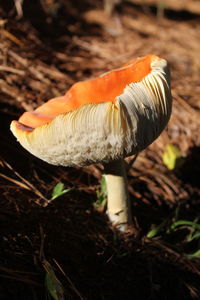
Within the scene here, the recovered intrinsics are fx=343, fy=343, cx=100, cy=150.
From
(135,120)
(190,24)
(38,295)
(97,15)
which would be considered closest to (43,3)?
(97,15)

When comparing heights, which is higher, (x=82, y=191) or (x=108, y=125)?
(x=108, y=125)

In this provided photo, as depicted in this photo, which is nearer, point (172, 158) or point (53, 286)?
point (53, 286)

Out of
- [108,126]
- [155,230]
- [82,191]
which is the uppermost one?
[108,126]

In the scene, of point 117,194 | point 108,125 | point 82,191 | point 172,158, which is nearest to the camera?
point 108,125

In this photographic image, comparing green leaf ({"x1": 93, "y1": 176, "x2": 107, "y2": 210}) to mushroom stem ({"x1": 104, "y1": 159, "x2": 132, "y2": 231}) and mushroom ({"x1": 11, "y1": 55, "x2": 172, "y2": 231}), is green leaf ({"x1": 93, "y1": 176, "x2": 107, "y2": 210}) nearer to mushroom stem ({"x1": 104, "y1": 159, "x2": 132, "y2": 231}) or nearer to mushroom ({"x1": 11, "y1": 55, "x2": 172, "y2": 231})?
mushroom stem ({"x1": 104, "y1": 159, "x2": 132, "y2": 231})

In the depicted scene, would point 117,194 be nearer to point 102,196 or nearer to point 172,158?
point 102,196

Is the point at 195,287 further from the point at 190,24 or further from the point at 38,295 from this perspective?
the point at 190,24

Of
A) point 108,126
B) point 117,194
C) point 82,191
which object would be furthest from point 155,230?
point 108,126

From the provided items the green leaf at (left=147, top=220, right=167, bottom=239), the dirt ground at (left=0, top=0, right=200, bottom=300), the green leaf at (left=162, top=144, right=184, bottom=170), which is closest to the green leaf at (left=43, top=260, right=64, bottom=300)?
the dirt ground at (left=0, top=0, right=200, bottom=300)
